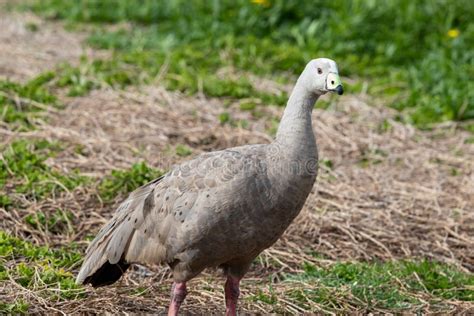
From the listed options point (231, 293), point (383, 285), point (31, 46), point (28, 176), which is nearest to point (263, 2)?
point (31, 46)

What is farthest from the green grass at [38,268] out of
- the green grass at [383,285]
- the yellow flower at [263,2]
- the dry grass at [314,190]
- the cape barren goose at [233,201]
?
the yellow flower at [263,2]

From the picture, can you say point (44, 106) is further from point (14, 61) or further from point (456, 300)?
point (456, 300)

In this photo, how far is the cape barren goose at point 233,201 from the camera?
16.8 feet

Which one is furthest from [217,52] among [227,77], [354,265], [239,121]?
[354,265]

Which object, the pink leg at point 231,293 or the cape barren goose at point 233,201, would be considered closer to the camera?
the cape barren goose at point 233,201

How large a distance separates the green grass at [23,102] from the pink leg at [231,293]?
3208 mm

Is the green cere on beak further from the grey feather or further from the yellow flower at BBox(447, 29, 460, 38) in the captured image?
the yellow flower at BBox(447, 29, 460, 38)

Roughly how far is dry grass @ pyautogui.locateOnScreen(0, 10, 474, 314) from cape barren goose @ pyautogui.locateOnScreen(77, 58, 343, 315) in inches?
22.4

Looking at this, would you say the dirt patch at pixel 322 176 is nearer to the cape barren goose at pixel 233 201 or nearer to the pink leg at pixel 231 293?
the pink leg at pixel 231 293

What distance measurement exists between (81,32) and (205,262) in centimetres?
690

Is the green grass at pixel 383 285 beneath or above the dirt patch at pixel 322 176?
beneath

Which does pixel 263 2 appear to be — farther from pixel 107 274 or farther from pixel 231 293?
pixel 231 293

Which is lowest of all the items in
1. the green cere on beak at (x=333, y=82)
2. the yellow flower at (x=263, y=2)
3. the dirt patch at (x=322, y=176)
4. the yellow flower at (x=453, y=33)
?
the dirt patch at (x=322, y=176)

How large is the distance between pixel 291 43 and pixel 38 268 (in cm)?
612
